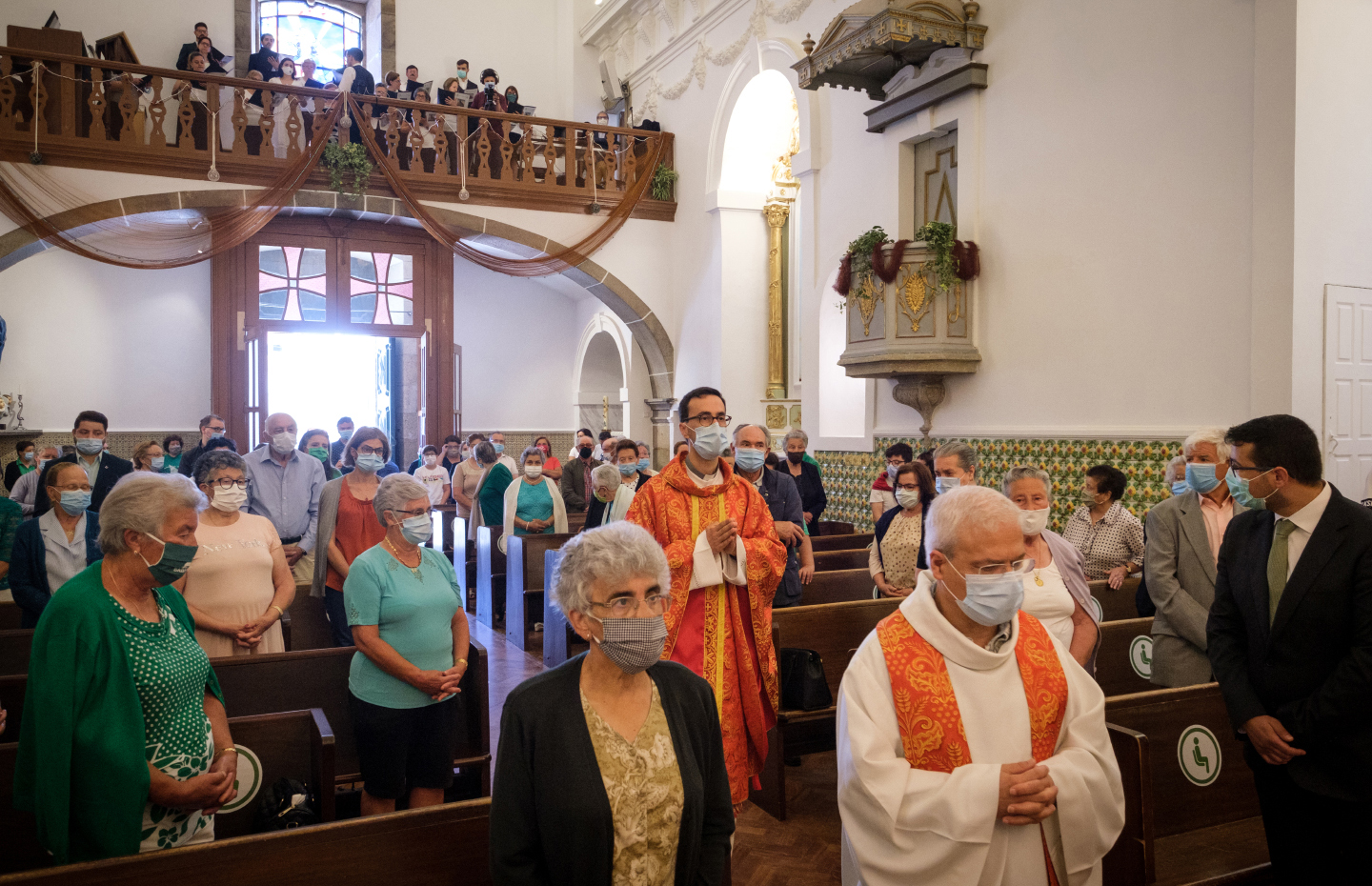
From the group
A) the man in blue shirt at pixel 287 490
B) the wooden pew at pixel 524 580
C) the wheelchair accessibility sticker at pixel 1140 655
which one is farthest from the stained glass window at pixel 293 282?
the wheelchair accessibility sticker at pixel 1140 655

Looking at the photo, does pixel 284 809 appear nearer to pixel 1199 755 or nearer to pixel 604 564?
pixel 604 564

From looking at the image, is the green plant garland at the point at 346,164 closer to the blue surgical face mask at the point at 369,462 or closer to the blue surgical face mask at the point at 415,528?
the blue surgical face mask at the point at 369,462

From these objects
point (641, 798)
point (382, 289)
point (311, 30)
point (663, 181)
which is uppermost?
point (311, 30)

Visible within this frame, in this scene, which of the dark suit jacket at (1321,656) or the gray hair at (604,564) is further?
the dark suit jacket at (1321,656)

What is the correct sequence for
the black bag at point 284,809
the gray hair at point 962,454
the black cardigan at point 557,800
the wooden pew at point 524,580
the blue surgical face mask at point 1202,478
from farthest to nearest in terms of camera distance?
the wooden pew at point 524,580, the gray hair at point 962,454, the blue surgical face mask at point 1202,478, the black bag at point 284,809, the black cardigan at point 557,800

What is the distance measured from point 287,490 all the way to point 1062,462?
16.7 feet

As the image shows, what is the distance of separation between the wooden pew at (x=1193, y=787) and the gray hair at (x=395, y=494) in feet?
7.46

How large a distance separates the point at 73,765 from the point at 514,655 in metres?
5.08

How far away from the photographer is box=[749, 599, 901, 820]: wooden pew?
13.6 feet

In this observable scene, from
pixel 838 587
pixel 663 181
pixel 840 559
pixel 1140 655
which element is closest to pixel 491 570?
pixel 840 559

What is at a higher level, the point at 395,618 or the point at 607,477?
the point at 607,477

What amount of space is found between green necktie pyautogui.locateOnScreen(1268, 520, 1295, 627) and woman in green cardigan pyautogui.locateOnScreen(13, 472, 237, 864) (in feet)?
8.63

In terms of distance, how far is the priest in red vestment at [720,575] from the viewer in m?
3.47

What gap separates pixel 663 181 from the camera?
490 inches
